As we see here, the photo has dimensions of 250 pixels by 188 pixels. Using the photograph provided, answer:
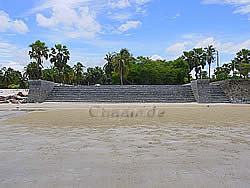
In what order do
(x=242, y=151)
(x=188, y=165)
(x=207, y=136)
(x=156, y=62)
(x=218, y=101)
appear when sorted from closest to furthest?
(x=188, y=165)
(x=242, y=151)
(x=207, y=136)
(x=218, y=101)
(x=156, y=62)

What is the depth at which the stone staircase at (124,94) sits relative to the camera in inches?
967

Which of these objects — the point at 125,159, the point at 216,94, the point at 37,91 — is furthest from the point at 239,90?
the point at 125,159

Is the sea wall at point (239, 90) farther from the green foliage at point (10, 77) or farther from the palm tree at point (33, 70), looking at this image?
the green foliage at point (10, 77)

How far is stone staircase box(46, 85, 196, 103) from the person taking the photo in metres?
24.6

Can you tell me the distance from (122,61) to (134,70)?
3843mm

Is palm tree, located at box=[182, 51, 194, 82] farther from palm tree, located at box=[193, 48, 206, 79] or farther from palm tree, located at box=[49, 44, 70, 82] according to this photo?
palm tree, located at box=[49, 44, 70, 82]

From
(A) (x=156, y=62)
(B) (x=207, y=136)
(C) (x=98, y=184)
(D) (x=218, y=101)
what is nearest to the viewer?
(C) (x=98, y=184)

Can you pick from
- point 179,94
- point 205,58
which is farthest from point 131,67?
point 179,94

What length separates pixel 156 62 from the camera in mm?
61656

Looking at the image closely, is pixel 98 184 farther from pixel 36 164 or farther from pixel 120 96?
pixel 120 96

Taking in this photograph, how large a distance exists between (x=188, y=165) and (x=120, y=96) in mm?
21153

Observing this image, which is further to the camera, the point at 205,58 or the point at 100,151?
the point at 205,58

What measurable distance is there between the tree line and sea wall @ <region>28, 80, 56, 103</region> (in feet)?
75.9

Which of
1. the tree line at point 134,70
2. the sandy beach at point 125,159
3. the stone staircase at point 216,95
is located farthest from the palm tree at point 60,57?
the sandy beach at point 125,159
